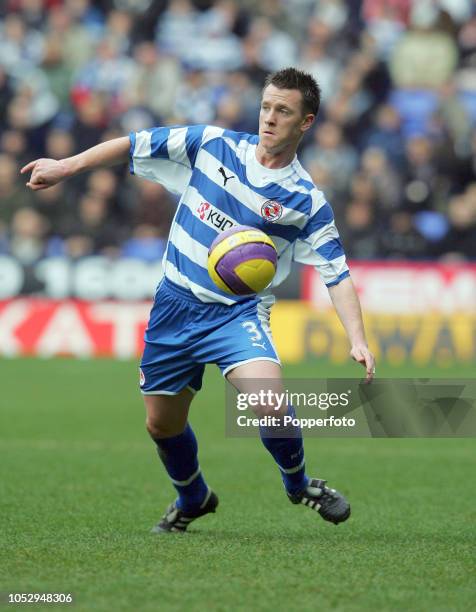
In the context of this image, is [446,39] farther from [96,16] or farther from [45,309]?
[45,309]

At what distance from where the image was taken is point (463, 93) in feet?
65.5

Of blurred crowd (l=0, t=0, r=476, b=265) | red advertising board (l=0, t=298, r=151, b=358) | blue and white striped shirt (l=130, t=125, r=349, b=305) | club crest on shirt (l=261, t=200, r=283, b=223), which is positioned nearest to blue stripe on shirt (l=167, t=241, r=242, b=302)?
blue and white striped shirt (l=130, t=125, r=349, b=305)

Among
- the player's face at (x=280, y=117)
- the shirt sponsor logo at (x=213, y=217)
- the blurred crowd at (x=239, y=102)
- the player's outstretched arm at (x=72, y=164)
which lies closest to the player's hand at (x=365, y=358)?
the shirt sponsor logo at (x=213, y=217)

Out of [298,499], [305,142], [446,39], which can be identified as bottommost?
[298,499]

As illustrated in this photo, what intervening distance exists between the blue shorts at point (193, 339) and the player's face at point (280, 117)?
0.81 m

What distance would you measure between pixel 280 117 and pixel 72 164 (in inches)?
40.9

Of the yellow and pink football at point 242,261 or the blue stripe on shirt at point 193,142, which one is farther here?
the blue stripe on shirt at point 193,142

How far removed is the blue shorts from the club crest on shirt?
422mm

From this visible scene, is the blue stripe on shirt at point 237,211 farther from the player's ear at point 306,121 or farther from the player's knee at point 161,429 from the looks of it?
the player's knee at point 161,429

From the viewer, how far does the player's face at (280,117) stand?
625 centimetres

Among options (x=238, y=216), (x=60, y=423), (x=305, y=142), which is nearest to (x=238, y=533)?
(x=238, y=216)

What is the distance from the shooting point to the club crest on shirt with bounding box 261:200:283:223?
6332 mm

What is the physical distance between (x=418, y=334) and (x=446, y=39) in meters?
5.92

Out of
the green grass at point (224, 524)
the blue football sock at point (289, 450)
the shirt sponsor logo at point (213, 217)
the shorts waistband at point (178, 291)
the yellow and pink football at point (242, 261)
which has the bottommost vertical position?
the green grass at point (224, 524)
